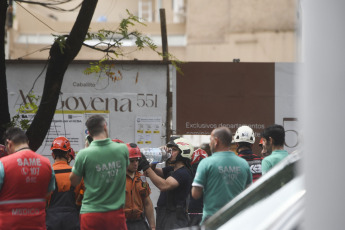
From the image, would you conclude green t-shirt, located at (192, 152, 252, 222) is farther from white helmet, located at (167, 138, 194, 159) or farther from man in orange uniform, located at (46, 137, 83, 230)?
man in orange uniform, located at (46, 137, 83, 230)

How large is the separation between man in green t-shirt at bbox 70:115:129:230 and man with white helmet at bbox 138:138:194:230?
96 centimetres

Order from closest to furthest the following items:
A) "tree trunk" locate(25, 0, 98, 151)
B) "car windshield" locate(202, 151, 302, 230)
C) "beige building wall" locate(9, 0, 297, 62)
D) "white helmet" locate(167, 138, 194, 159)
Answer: "car windshield" locate(202, 151, 302, 230) < "white helmet" locate(167, 138, 194, 159) < "tree trunk" locate(25, 0, 98, 151) < "beige building wall" locate(9, 0, 297, 62)

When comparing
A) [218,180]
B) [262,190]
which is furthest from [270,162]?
[262,190]

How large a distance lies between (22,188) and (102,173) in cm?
83

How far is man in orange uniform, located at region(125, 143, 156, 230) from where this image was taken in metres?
7.60

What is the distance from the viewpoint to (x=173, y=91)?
10805 millimetres

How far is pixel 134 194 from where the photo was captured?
302 inches

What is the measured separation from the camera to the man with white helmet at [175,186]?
25.8 feet

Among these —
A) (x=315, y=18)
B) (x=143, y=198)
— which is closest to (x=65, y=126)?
(x=143, y=198)

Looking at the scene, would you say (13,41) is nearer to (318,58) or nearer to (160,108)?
(160,108)

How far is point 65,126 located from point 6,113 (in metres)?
2.16

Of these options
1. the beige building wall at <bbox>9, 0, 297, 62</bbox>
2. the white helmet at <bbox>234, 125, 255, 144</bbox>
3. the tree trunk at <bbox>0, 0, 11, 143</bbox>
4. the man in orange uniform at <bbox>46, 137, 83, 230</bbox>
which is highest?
the beige building wall at <bbox>9, 0, 297, 62</bbox>

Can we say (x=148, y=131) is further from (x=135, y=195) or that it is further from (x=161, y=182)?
(x=135, y=195)

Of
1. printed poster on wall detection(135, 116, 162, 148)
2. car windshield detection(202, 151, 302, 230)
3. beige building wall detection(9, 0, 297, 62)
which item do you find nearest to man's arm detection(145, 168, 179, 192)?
printed poster on wall detection(135, 116, 162, 148)
